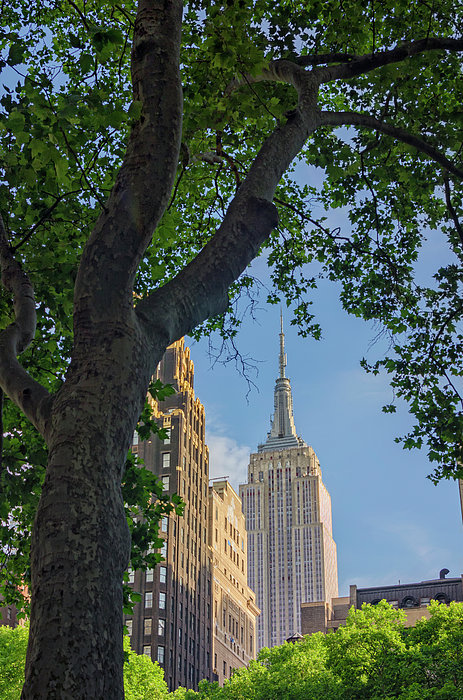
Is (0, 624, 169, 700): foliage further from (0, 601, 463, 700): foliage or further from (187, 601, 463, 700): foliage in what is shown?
(187, 601, 463, 700): foliage

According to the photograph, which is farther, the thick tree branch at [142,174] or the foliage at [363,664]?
the foliage at [363,664]

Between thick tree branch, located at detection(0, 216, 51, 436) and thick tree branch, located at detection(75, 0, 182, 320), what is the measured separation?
29.6 inches

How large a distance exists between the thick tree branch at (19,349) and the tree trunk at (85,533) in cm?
46

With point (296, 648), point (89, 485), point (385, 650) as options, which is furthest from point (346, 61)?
point (296, 648)

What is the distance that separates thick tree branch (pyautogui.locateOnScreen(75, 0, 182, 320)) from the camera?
17.4 feet

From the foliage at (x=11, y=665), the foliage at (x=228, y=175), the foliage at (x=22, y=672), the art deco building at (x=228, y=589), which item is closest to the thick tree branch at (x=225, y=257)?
the foliage at (x=228, y=175)

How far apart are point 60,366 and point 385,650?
29072 millimetres

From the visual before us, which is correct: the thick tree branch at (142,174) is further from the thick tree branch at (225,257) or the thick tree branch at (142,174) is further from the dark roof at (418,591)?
the dark roof at (418,591)

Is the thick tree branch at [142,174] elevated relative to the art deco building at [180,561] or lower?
lower

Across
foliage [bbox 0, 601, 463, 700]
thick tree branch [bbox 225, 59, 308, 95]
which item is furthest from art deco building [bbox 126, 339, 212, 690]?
thick tree branch [bbox 225, 59, 308, 95]

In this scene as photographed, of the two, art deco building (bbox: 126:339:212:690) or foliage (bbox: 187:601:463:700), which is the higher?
art deco building (bbox: 126:339:212:690)

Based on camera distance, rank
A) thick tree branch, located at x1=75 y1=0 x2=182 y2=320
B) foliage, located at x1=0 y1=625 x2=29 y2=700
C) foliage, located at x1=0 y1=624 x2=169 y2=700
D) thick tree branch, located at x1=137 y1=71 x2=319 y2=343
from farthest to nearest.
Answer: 1. foliage, located at x1=0 y1=624 x2=169 y2=700
2. foliage, located at x1=0 y1=625 x2=29 y2=700
3. thick tree branch, located at x1=137 y1=71 x2=319 y2=343
4. thick tree branch, located at x1=75 y1=0 x2=182 y2=320

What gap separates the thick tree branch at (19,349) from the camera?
5391 millimetres

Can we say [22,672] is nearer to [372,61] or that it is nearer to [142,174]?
[372,61]
